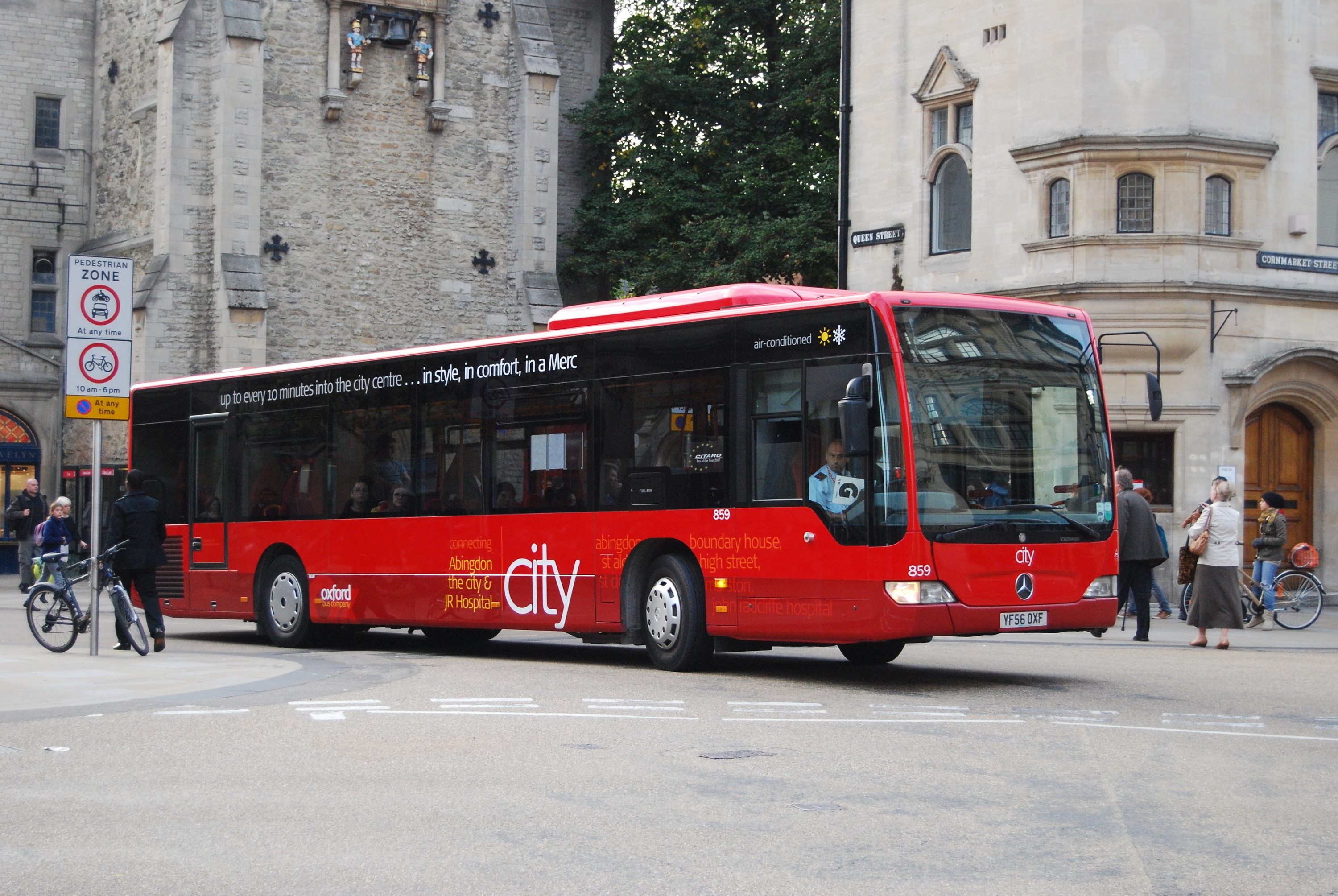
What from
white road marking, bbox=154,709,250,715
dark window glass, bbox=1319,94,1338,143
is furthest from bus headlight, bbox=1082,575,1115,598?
dark window glass, bbox=1319,94,1338,143

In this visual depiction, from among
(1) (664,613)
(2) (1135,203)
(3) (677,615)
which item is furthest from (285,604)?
(2) (1135,203)

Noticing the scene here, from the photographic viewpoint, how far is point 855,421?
11.7m

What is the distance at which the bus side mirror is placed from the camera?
11742 mm

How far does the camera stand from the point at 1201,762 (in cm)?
890

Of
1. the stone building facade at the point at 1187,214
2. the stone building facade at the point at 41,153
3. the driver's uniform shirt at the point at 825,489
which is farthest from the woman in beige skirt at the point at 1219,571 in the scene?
the stone building facade at the point at 41,153

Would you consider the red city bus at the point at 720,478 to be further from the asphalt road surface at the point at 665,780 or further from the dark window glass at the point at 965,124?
the dark window glass at the point at 965,124

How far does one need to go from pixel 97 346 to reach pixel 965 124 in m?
15.3

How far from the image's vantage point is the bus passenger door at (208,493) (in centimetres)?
1827

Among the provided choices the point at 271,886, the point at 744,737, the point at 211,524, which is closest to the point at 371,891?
the point at 271,886

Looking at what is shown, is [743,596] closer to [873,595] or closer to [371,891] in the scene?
[873,595]

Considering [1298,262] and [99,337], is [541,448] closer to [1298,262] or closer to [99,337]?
[99,337]

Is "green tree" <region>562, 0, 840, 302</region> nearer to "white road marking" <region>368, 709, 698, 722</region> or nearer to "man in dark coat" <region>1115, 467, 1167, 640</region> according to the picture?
"man in dark coat" <region>1115, 467, 1167, 640</region>

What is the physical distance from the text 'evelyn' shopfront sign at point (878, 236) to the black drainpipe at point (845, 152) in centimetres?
19

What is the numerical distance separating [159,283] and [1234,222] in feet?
72.3
